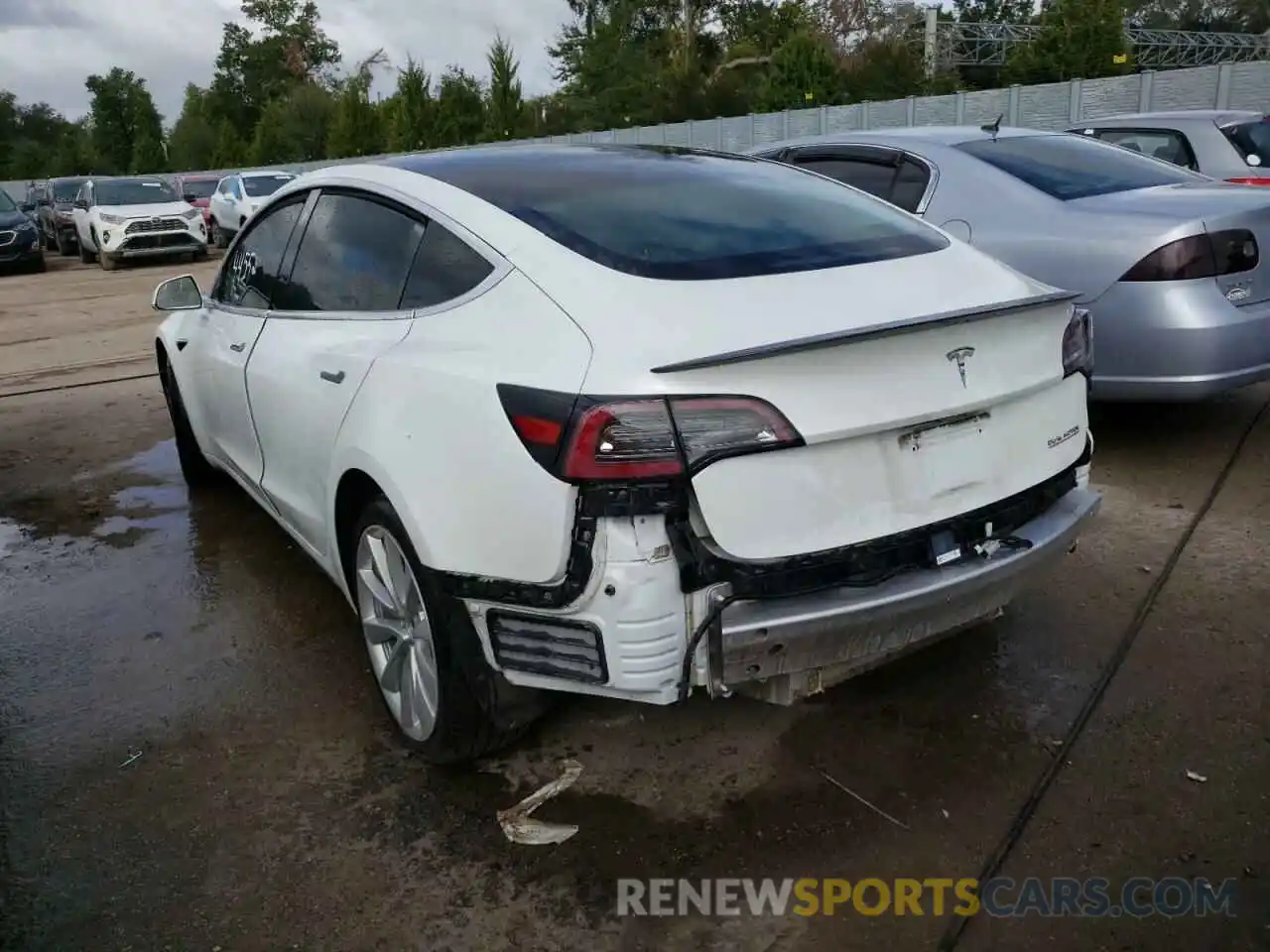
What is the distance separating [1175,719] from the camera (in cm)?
304

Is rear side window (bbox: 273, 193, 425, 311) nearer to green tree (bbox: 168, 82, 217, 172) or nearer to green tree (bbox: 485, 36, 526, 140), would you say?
green tree (bbox: 485, 36, 526, 140)

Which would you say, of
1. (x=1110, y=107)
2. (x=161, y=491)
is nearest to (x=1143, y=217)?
(x=161, y=491)

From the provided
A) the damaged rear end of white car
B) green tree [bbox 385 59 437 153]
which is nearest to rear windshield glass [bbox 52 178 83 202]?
green tree [bbox 385 59 437 153]

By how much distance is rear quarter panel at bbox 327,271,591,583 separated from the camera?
93.9 inches

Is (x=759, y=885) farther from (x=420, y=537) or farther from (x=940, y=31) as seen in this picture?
(x=940, y=31)

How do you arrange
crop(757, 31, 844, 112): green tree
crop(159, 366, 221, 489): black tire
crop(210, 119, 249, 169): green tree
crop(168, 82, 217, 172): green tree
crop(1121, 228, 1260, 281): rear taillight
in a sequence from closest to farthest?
crop(1121, 228, 1260, 281): rear taillight < crop(159, 366, 221, 489): black tire < crop(757, 31, 844, 112): green tree < crop(210, 119, 249, 169): green tree < crop(168, 82, 217, 172): green tree

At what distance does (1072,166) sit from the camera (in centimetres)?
564

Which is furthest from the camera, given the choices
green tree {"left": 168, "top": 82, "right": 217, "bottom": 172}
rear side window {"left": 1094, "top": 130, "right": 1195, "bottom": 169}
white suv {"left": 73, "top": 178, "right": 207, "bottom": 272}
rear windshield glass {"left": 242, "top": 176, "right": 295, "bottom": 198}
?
green tree {"left": 168, "top": 82, "right": 217, "bottom": 172}

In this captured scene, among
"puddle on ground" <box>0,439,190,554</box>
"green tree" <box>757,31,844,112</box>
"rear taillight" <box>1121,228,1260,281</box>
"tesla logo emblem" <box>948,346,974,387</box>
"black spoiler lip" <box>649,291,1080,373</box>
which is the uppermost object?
"green tree" <box>757,31,844,112</box>

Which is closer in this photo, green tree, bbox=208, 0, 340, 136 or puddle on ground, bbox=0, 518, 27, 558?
puddle on ground, bbox=0, 518, 27, 558

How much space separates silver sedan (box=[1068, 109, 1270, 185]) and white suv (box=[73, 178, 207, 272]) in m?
17.2

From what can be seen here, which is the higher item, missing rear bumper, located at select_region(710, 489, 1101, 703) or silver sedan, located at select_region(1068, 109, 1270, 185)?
silver sedan, located at select_region(1068, 109, 1270, 185)

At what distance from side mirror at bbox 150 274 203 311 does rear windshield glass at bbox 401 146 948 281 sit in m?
1.55

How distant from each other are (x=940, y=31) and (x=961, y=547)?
4617cm
